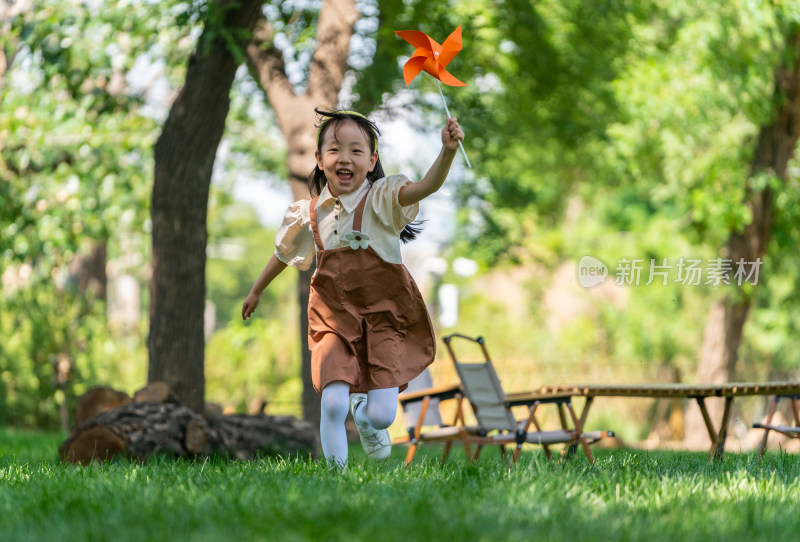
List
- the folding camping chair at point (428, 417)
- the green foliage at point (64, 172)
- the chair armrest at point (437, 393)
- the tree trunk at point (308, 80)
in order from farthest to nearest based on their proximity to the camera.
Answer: the green foliage at point (64, 172) → the tree trunk at point (308, 80) → the chair armrest at point (437, 393) → the folding camping chair at point (428, 417)

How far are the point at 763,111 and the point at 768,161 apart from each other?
1029 mm

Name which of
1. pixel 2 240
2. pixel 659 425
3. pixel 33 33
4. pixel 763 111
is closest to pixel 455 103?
pixel 763 111

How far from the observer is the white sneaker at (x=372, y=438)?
503cm

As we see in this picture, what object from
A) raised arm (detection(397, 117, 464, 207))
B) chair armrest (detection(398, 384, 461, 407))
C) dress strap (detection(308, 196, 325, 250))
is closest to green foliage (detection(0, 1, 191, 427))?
chair armrest (detection(398, 384, 461, 407))

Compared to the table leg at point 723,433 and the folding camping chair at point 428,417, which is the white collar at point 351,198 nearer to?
the folding camping chair at point 428,417

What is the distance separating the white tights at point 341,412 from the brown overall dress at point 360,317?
4 cm

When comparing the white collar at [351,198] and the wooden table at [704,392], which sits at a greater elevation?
the white collar at [351,198]

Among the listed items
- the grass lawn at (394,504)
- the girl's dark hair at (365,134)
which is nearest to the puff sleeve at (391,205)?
the girl's dark hair at (365,134)

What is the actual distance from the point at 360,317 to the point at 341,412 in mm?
492

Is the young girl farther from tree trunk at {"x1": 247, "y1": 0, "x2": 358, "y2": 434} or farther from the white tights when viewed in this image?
tree trunk at {"x1": 247, "y1": 0, "x2": 358, "y2": 434}

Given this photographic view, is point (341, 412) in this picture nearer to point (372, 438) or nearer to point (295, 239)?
point (372, 438)

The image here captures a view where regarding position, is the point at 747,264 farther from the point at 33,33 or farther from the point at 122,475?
the point at 122,475

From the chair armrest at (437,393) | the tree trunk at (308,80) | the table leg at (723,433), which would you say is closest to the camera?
the table leg at (723,433)

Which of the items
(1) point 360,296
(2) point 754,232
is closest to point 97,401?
(1) point 360,296
